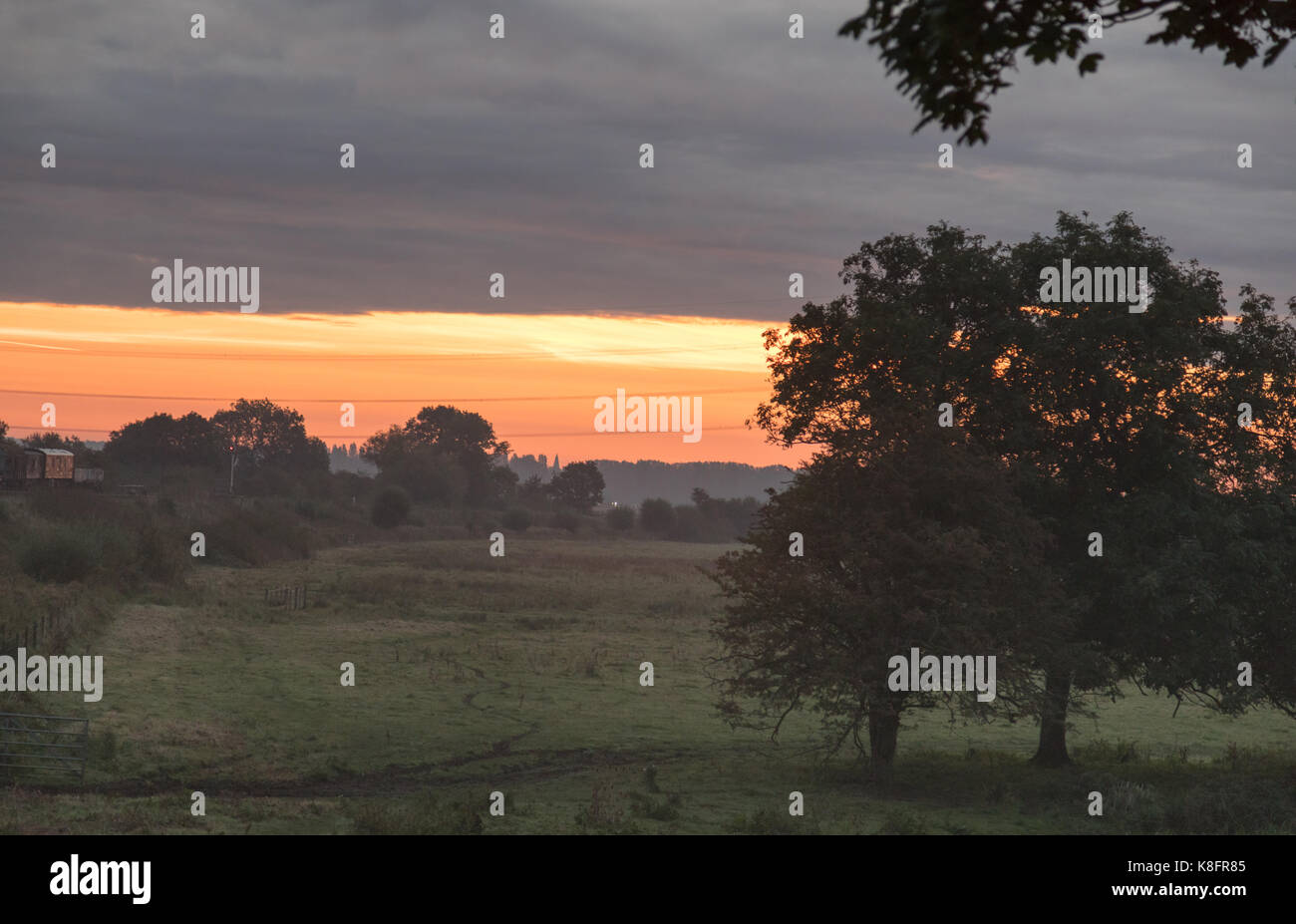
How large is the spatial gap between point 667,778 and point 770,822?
21.9ft

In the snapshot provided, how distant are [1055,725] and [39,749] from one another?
24935 millimetres

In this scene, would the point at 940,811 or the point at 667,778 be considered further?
the point at 667,778

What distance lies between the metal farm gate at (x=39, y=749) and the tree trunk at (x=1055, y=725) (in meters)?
22.6

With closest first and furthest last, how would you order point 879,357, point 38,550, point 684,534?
1. point 879,357
2. point 38,550
3. point 684,534

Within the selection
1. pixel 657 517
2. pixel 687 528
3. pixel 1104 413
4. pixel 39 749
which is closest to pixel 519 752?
pixel 39 749

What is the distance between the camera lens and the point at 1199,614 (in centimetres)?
2761

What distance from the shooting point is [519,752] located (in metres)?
32.5

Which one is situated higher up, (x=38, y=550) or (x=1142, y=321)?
(x=1142, y=321)

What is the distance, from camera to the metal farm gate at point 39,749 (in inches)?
985
